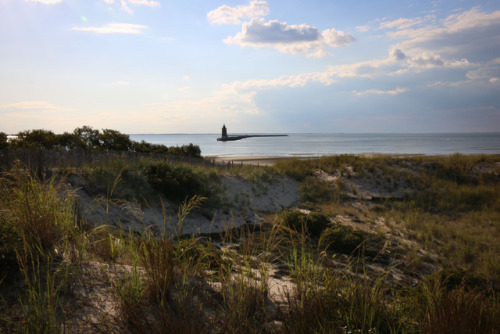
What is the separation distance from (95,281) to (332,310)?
9.77 feet

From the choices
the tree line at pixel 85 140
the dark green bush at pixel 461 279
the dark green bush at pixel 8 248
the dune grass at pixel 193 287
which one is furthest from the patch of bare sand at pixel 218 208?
the tree line at pixel 85 140

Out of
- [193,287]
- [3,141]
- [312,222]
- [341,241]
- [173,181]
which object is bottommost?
[341,241]

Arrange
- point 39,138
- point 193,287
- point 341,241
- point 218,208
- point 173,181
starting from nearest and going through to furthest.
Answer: point 193,287, point 341,241, point 173,181, point 218,208, point 39,138

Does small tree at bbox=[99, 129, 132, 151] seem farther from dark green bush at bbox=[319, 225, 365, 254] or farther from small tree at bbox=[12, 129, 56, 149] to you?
dark green bush at bbox=[319, 225, 365, 254]

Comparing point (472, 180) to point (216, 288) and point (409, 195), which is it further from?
point (216, 288)

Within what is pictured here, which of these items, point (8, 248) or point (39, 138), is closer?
point (8, 248)

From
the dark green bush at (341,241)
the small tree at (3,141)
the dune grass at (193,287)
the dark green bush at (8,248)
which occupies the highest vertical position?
the small tree at (3,141)

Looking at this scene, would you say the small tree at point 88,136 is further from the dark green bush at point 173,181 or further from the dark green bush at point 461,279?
the dark green bush at point 461,279

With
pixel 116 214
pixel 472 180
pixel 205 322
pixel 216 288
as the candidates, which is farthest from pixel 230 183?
pixel 472 180

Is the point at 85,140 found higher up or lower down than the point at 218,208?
higher up

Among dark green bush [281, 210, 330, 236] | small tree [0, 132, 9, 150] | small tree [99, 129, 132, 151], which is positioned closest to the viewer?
dark green bush [281, 210, 330, 236]

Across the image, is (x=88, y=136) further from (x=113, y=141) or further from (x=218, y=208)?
(x=218, y=208)

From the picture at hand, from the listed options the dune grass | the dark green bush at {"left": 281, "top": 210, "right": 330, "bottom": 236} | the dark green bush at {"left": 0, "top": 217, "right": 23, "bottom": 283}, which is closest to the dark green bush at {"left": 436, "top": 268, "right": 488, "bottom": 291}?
the dune grass

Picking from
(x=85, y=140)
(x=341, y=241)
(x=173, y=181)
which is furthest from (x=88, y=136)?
(x=341, y=241)
